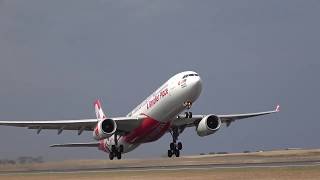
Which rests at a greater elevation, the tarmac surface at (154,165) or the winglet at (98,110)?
the winglet at (98,110)

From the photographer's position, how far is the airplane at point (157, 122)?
5338 centimetres

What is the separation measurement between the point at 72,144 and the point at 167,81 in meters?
21.7

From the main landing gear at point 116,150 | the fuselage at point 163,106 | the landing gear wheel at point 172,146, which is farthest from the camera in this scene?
the main landing gear at point 116,150

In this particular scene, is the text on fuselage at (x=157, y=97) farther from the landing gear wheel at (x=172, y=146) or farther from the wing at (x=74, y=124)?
the landing gear wheel at (x=172, y=146)

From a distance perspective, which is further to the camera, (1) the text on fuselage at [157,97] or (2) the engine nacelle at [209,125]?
(2) the engine nacelle at [209,125]

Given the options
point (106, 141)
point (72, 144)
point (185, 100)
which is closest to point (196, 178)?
point (185, 100)

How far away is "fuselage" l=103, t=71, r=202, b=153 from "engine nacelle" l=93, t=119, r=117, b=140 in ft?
8.37

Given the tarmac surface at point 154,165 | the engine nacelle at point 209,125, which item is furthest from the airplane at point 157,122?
the tarmac surface at point 154,165

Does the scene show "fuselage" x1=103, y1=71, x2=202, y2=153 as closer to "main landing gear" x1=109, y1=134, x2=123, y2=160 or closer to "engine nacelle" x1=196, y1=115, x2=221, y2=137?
"main landing gear" x1=109, y1=134, x2=123, y2=160

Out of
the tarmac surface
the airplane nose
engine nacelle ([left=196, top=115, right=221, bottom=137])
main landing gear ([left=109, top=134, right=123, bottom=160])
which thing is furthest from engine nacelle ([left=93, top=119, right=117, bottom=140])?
the airplane nose

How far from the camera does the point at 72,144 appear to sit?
72.9 meters

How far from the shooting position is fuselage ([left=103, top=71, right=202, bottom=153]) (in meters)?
52.6

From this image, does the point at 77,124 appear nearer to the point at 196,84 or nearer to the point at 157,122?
the point at 157,122

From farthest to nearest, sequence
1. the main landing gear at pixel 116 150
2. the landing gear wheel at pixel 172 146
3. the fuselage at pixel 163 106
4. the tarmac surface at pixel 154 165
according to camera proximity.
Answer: the main landing gear at pixel 116 150
the landing gear wheel at pixel 172 146
the fuselage at pixel 163 106
the tarmac surface at pixel 154 165
